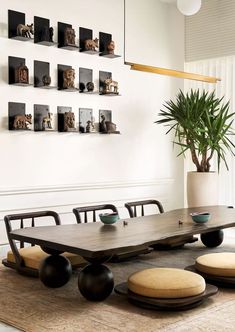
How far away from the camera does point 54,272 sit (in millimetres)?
3793

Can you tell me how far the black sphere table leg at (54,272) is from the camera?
3793mm

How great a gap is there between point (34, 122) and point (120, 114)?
152cm

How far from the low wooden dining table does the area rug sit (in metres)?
0.14

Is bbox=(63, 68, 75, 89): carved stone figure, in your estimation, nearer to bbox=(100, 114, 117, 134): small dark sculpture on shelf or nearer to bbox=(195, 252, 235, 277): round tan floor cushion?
bbox=(100, 114, 117, 134): small dark sculpture on shelf

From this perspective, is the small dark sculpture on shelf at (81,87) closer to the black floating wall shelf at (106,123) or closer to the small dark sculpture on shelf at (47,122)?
the black floating wall shelf at (106,123)

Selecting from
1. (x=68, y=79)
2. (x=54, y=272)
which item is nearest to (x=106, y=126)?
(x=68, y=79)

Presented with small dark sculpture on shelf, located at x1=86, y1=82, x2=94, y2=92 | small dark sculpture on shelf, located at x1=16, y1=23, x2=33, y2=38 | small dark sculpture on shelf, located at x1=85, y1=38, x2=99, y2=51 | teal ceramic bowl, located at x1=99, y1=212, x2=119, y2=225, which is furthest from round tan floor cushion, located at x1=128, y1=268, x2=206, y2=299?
small dark sculpture on shelf, located at x1=85, y1=38, x2=99, y2=51

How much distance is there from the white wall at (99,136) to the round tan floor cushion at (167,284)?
2.47m

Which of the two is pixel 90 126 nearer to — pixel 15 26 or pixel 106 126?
pixel 106 126

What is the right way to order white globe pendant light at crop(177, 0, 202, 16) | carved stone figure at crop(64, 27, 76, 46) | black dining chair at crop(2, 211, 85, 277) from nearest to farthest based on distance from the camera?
black dining chair at crop(2, 211, 85, 277)
white globe pendant light at crop(177, 0, 202, 16)
carved stone figure at crop(64, 27, 76, 46)

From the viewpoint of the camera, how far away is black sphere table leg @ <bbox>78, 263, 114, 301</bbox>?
3.44 meters

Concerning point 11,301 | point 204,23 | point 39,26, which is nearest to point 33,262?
point 11,301

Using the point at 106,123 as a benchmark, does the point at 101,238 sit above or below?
below

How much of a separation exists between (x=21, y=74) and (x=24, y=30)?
1.63 feet
